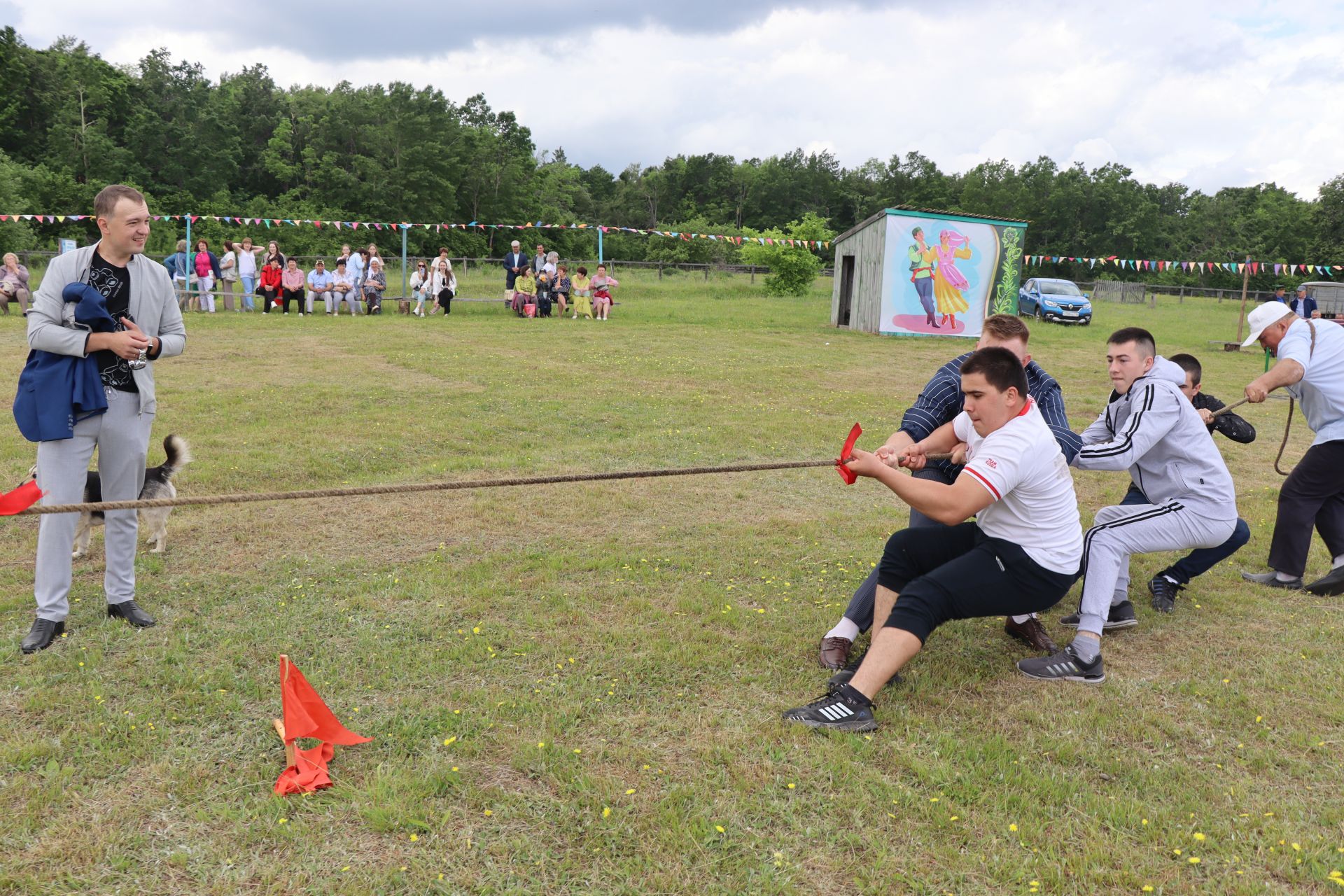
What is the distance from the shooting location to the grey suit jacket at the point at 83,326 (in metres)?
4.01

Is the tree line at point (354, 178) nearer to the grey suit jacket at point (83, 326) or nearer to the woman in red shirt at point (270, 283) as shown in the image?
the woman in red shirt at point (270, 283)

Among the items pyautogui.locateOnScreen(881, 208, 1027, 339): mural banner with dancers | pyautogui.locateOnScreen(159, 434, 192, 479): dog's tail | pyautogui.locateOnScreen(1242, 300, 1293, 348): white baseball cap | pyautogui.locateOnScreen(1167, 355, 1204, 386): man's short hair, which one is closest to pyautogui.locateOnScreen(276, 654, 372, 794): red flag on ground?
pyautogui.locateOnScreen(159, 434, 192, 479): dog's tail

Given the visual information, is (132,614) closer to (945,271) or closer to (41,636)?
(41,636)

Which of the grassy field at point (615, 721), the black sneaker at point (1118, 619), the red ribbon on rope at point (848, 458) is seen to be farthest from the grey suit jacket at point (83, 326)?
the black sneaker at point (1118, 619)

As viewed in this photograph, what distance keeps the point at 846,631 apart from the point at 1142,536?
173cm

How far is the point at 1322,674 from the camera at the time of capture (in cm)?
434

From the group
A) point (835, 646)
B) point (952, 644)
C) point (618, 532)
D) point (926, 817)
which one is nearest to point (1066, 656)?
point (952, 644)

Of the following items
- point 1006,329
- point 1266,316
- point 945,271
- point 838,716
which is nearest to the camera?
point 838,716

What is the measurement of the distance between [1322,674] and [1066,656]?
1.29 m

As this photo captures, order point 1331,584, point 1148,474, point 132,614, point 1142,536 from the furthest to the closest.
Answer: point 1331,584 → point 1148,474 → point 1142,536 → point 132,614

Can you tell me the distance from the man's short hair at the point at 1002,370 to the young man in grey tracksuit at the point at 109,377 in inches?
151

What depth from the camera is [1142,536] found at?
185 inches

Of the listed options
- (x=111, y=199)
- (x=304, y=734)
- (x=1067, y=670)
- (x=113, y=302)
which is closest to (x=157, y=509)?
(x=113, y=302)

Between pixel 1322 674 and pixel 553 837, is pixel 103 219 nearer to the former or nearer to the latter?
pixel 553 837
